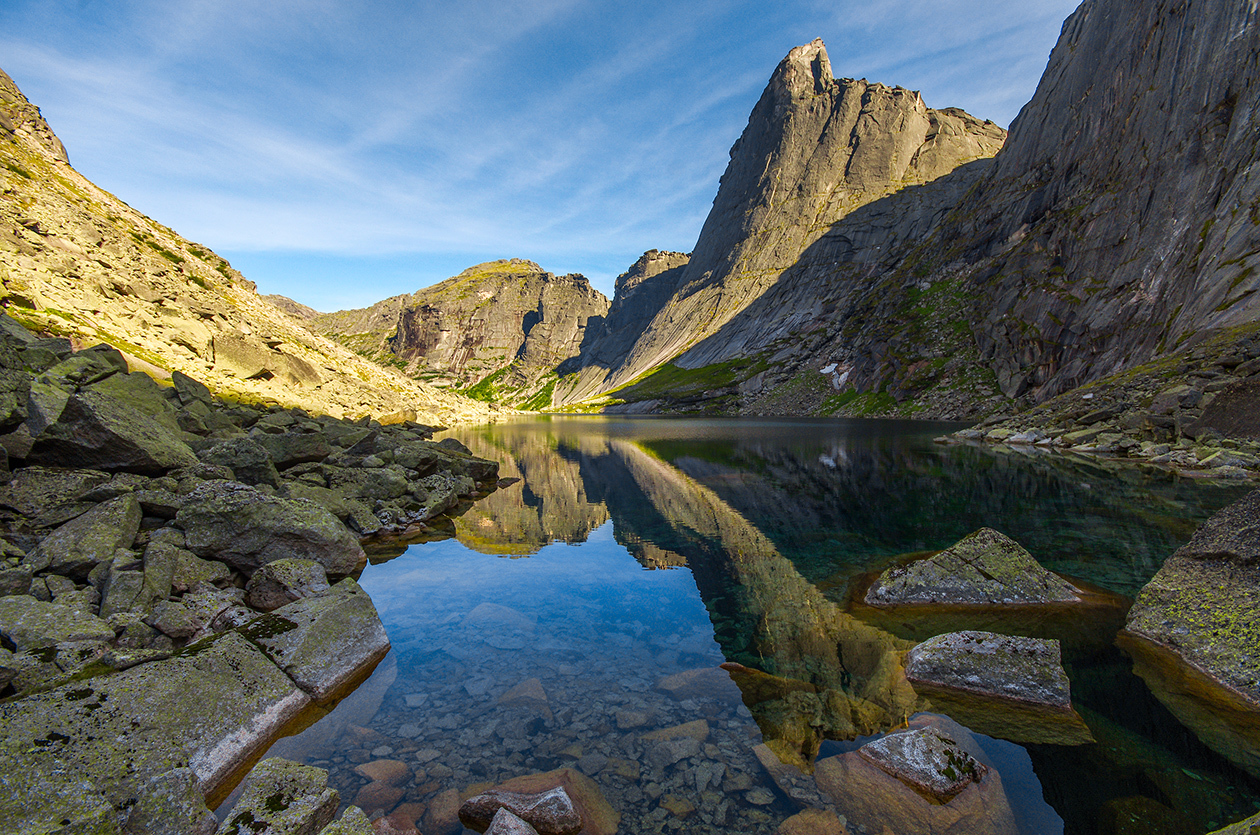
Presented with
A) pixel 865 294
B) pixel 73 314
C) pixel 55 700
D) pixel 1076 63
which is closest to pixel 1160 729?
pixel 55 700

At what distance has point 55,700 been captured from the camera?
667 centimetres

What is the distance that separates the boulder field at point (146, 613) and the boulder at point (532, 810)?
176 centimetres

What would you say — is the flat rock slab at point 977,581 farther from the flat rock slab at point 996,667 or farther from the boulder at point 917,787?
the boulder at point 917,787

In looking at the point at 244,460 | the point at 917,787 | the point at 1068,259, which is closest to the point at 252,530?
the point at 244,460

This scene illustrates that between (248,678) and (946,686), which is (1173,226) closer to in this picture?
(946,686)

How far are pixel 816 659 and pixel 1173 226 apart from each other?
283ft

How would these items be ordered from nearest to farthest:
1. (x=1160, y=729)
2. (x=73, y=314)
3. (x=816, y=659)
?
(x=1160, y=729), (x=816, y=659), (x=73, y=314)

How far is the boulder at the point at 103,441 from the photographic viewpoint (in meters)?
13.8

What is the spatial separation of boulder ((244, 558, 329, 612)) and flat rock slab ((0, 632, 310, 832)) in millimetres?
3310

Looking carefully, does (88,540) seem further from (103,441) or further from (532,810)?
(532,810)

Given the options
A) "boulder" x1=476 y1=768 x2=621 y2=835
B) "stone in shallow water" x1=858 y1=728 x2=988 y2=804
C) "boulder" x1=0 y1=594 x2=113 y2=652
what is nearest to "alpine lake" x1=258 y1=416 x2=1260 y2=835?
"boulder" x1=476 y1=768 x2=621 y2=835

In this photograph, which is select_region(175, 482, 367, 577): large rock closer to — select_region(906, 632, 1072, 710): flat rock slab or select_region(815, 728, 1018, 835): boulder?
select_region(815, 728, 1018, 835): boulder

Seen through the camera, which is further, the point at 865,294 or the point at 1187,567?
the point at 865,294

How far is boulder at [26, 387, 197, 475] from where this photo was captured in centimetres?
1380
